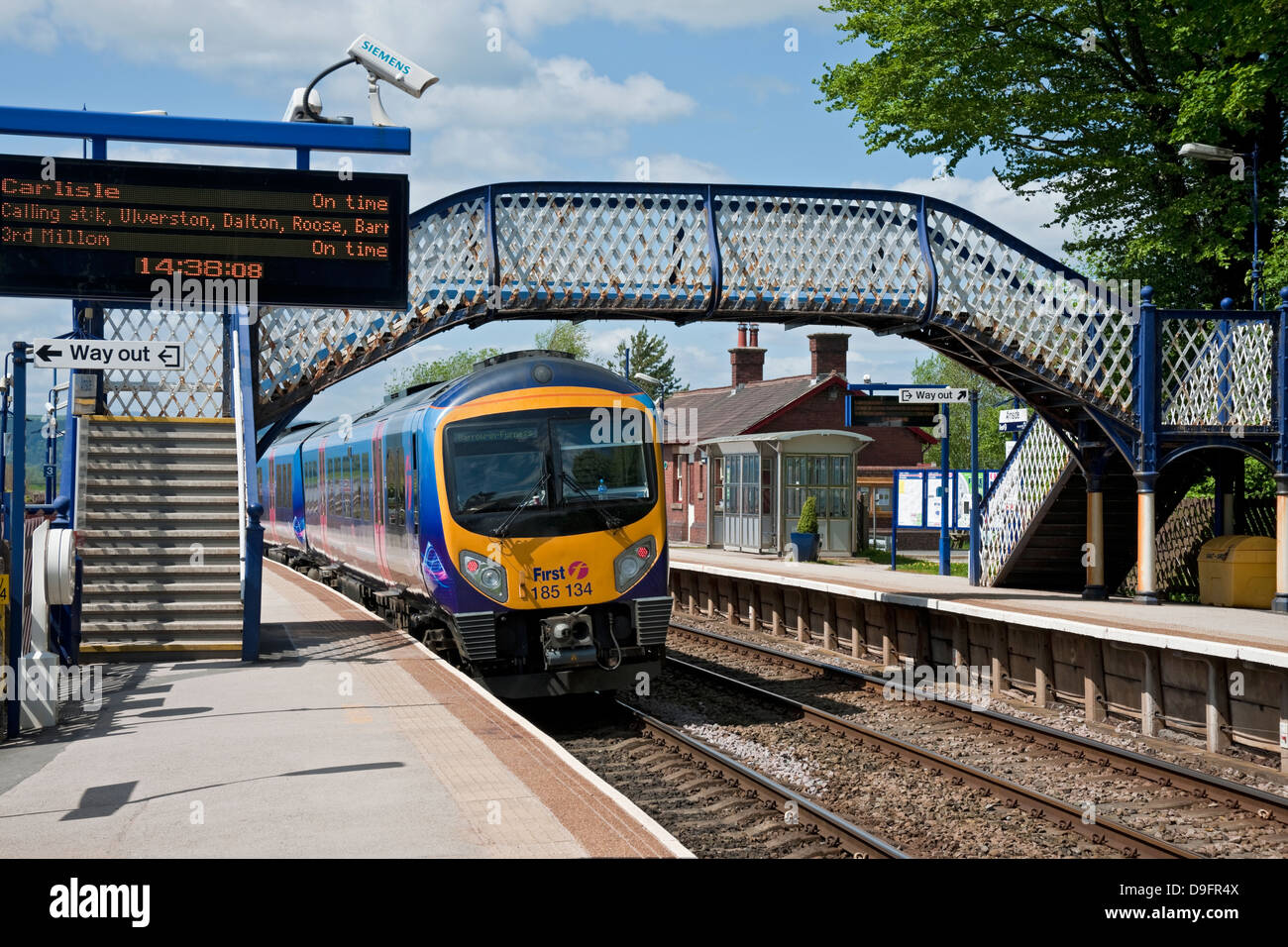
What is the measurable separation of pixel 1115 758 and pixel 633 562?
14.9 ft

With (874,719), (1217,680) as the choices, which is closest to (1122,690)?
(1217,680)

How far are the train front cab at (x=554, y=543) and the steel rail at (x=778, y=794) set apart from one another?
0.98m

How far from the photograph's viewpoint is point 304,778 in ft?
26.1

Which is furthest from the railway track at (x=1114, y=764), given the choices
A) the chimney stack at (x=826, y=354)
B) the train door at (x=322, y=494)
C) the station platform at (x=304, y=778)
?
the chimney stack at (x=826, y=354)

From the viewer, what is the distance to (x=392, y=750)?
28.8 ft

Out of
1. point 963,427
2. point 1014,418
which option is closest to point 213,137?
point 1014,418

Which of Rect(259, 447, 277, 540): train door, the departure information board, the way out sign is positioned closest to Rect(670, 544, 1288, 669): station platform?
the way out sign

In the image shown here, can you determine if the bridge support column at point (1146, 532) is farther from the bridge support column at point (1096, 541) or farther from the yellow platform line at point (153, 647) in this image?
the yellow platform line at point (153, 647)

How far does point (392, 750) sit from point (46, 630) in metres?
3.48

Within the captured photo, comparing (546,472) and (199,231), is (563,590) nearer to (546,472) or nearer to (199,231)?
(546,472)

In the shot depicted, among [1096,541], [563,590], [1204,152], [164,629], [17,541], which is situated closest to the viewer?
[17,541]

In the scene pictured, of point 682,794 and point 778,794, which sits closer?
point 778,794
